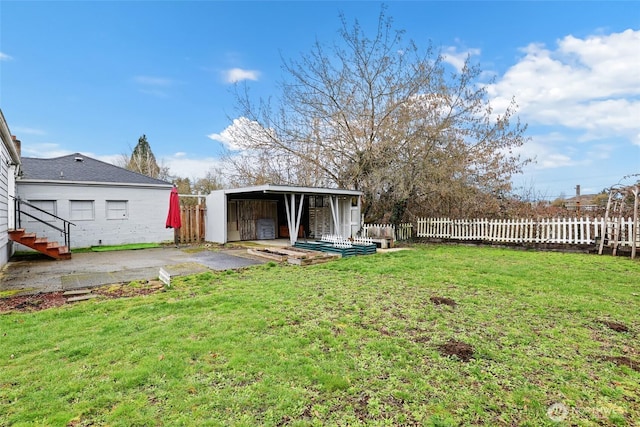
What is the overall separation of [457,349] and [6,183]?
11.9 metres

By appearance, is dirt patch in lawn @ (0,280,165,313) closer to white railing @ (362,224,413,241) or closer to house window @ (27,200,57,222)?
house window @ (27,200,57,222)

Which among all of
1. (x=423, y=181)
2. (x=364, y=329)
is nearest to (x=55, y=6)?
(x=364, y=329)

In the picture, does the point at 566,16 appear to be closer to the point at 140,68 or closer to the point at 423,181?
the point at 423,181

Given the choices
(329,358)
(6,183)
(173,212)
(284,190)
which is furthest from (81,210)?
(329,358)

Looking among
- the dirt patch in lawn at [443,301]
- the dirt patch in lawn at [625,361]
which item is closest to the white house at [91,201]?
the dirt patch in lawn at [443,301]

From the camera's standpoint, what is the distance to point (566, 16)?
11.0 meters

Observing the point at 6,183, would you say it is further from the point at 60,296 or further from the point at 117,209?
the point at 60,296

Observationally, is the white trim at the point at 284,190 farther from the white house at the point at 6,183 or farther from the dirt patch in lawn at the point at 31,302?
the dirt patch in lawn at the point at 31,302

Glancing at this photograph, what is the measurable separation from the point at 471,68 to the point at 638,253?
949 cm

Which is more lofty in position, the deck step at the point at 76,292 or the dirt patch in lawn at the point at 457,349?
the deck step at the point at 76,292

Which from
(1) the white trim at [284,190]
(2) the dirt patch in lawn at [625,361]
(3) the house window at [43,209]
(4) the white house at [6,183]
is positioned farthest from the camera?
(3) the house window at [43,209]

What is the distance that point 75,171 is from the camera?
526 inches

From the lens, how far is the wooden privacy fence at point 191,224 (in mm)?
13797

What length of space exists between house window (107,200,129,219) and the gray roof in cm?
86
